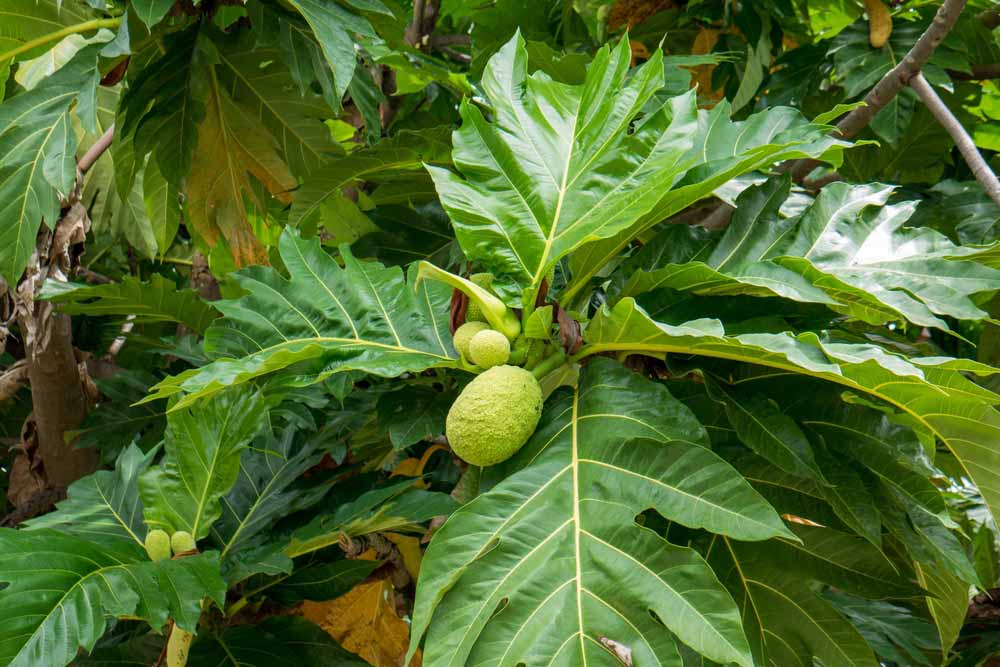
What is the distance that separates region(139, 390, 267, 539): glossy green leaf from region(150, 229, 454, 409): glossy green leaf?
0.20m

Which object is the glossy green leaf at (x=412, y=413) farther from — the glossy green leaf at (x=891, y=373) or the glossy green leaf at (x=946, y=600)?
the glossy green leaf at (x=946, y=600)

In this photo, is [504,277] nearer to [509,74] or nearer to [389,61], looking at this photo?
[509,74]

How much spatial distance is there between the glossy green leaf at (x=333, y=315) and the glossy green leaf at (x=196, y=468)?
20cm

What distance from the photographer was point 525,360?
0.98m

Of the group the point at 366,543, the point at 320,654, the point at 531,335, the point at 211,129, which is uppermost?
the point at 531,335

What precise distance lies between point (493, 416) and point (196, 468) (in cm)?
58

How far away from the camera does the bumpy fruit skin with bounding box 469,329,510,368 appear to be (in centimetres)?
92

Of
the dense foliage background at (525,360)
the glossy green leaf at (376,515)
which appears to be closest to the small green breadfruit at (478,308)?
the dense foliage background at (525,360)

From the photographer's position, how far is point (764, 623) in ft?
3.27

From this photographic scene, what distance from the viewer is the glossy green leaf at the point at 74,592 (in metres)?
0.99

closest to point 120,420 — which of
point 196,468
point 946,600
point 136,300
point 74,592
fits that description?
point 136,300

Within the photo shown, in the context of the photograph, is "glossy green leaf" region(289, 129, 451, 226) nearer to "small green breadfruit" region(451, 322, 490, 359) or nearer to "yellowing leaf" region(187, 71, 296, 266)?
"yellowing leaf" region(187, 71, 296, 266)

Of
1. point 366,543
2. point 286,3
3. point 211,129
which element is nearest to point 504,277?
point 366,543

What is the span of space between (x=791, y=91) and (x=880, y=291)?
109 centimetres
